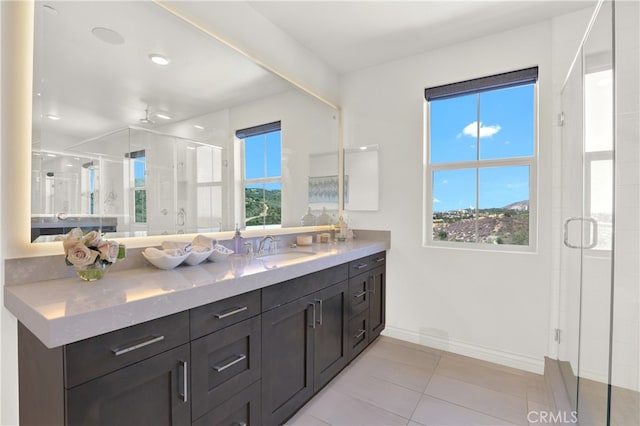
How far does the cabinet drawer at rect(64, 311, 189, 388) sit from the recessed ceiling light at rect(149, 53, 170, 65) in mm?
1341

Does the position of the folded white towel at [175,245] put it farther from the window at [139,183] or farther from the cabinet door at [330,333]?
the cabinet door at [330,333]

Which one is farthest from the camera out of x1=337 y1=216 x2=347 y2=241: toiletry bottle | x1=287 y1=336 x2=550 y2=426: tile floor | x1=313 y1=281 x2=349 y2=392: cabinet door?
x1=337 y1=216 x2=347 y2=241: toiletry bottle

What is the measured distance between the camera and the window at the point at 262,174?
7.16 feet

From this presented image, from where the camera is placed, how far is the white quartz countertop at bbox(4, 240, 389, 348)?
0.84 meters

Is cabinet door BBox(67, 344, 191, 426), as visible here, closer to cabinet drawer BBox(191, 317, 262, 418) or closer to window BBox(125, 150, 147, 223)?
cabinet drawer BBox(191, 317, 262, 418)

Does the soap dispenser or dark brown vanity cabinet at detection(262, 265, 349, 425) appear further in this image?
the soap dispenser

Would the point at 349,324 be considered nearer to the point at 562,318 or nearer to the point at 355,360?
the point at 355,360

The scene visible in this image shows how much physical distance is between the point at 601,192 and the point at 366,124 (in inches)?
77.2

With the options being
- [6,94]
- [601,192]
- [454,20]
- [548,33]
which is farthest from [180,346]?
[548,33]

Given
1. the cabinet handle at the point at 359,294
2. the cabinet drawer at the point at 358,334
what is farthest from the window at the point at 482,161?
the cabinet drawer at the point at 358,334

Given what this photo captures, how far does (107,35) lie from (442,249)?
2.75 meters

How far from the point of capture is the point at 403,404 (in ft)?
6.30

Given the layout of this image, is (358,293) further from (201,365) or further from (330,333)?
(201,365)

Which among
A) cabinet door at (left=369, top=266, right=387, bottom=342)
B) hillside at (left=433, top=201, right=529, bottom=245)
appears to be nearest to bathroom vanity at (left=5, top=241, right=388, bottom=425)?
cabinet door at (left=369, top=266, right=387, bottom=342)
